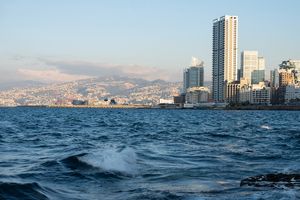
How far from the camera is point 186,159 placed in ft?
71.0

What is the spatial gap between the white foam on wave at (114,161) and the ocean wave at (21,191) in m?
4.57

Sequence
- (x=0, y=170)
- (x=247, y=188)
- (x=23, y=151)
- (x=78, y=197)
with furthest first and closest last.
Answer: (x=23, y=151), (x=0, y=170), (x=247, y=188), (x=78, y=197)

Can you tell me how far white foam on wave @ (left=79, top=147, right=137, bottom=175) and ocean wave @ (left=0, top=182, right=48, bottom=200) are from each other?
4.57 metres

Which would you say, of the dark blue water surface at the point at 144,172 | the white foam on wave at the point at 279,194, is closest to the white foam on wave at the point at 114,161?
the dark blue water surface at the point at 144,172

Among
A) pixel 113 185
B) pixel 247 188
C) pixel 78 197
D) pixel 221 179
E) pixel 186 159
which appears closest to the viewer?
pixel 78 197

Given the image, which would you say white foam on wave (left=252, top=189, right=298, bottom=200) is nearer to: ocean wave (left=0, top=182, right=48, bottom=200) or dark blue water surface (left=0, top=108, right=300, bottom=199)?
dark blue water surface (left=0, top=108, right=300, bottom=199)

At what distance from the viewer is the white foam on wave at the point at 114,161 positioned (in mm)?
18094

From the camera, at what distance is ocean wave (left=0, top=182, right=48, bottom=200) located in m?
12.5

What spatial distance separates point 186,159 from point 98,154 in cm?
391

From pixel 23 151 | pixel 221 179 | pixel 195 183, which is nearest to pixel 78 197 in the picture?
pixel 195 183

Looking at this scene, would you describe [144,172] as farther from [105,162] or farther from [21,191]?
[21,191]

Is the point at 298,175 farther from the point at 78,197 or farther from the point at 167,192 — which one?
the point at 78,197

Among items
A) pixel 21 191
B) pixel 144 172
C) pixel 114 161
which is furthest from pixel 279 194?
pixel 114 161

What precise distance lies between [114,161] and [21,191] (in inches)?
274
